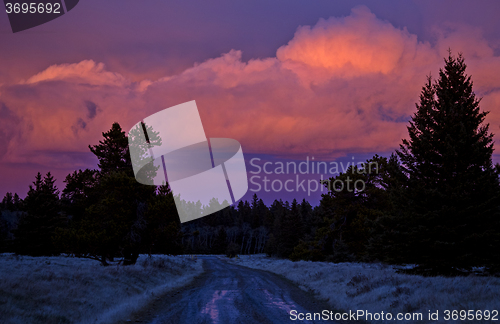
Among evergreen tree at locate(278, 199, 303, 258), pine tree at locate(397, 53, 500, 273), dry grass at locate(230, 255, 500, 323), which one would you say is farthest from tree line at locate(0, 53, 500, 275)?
evergreen tree at locate(278, 199, 303, 258)

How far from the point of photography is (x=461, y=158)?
16.5 meters

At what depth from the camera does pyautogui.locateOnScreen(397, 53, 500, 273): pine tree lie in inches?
617

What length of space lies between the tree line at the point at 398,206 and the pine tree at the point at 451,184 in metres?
0.05

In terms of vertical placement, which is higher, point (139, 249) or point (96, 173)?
point (96, 173)

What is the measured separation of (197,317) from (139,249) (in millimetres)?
15712

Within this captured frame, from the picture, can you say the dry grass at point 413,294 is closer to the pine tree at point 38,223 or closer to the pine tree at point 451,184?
the pine tree at point 451,184

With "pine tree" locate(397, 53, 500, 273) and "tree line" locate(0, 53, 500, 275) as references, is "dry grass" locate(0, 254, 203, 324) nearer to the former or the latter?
"tree line" locate(0, 53, 500, 275)

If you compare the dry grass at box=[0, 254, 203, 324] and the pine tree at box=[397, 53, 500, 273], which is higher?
the pine tree at box=[397, 53, 500, 273]

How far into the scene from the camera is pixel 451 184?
16484mm

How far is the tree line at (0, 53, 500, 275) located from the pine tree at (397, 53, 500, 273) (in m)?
0.05

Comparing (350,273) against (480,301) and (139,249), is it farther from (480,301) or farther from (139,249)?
(139,249)

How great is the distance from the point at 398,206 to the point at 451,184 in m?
2.83

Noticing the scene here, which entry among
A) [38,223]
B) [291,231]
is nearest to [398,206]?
[38,223]

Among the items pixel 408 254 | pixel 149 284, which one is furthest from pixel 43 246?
pixel 408 254
